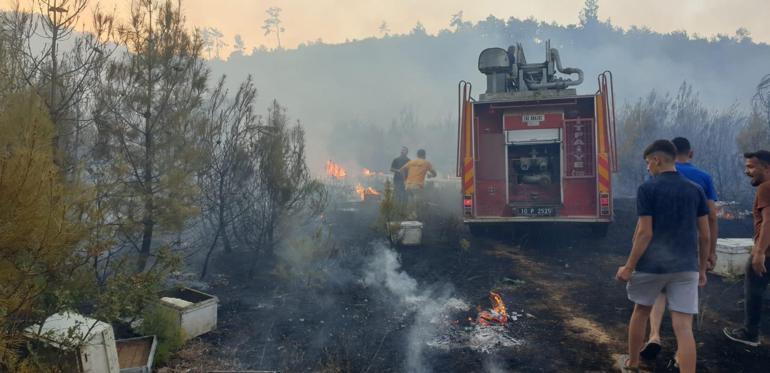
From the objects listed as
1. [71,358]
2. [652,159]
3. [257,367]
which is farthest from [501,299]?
[71,358]

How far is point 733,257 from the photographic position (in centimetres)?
608

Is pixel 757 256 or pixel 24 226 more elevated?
pixel 24 226

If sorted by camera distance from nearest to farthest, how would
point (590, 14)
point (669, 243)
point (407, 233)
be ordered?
point (669, 243), point (407, 233), point (590, 14)

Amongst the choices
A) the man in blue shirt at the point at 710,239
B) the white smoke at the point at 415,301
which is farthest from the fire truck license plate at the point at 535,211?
the man in blue shirt at the point at 710,239

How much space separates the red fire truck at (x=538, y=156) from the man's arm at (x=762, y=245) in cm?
395

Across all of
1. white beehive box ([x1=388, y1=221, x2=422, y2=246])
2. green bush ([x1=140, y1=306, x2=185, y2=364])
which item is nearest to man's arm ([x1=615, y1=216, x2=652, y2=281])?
green bush ([x1=140, y1=306, x2=185, y2=364])

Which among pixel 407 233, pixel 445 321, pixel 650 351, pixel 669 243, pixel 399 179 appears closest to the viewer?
pixel 669 243

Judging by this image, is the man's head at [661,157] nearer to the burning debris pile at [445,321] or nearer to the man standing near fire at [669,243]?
the man standing near fire at [669,243]

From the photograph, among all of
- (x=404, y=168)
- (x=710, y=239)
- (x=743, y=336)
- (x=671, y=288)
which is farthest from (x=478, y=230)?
(x=671, y=288)

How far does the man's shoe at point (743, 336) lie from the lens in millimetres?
4172

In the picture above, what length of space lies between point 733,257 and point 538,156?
11.5 feet

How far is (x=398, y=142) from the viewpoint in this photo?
30.2 metres

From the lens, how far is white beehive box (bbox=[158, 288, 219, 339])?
4383 millimetres

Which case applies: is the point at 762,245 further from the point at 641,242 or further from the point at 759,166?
the point at 641,242
